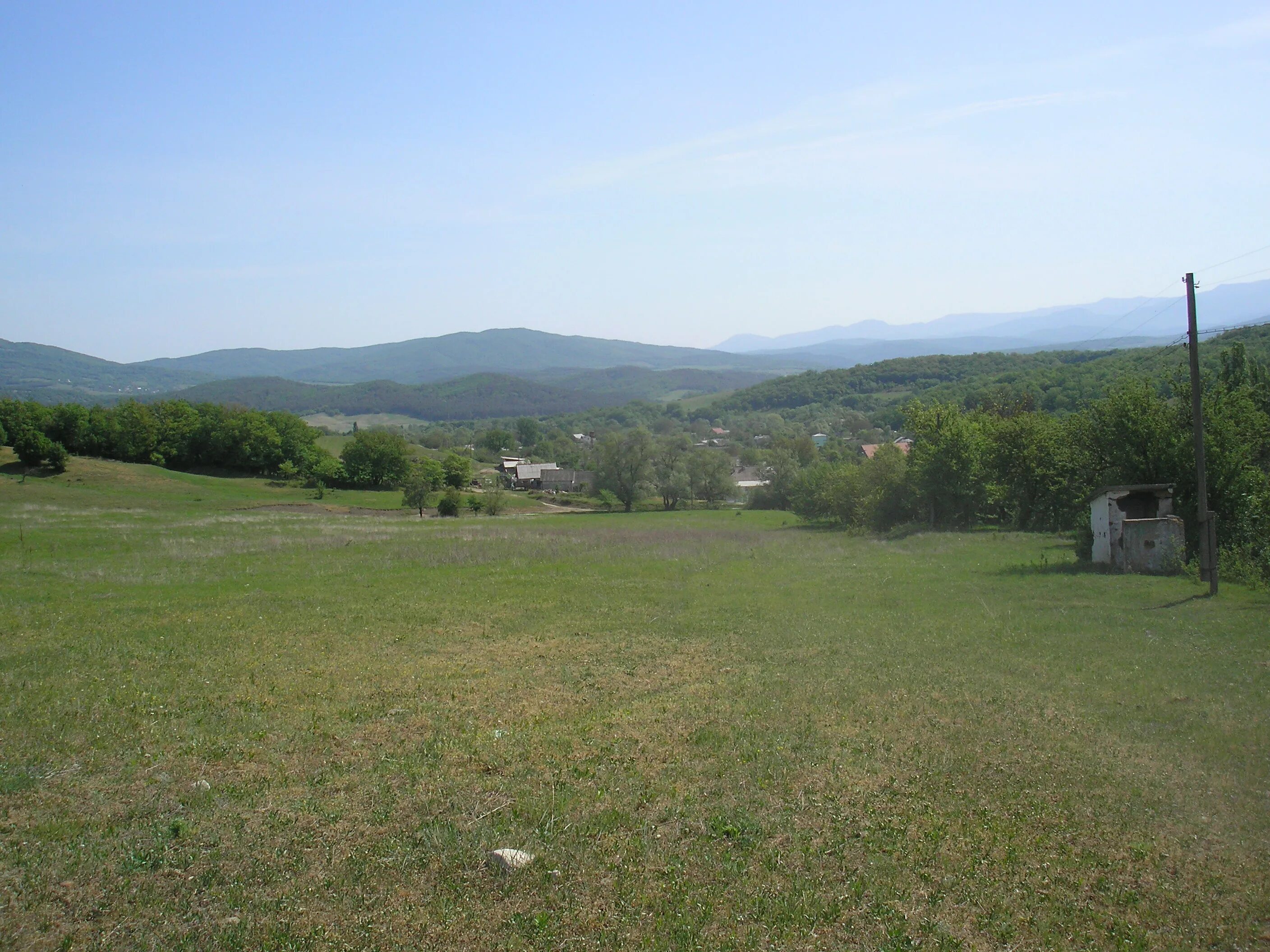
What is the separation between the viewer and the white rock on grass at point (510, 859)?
7219 millimetres

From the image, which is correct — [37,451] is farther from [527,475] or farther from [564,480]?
[527,475]

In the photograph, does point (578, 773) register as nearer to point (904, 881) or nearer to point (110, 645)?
point (904, 881)

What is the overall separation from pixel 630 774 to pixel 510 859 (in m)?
2.47

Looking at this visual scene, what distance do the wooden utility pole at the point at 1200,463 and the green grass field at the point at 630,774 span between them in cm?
109

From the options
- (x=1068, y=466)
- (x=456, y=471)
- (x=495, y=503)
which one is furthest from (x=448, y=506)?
(x=1068, y=466)

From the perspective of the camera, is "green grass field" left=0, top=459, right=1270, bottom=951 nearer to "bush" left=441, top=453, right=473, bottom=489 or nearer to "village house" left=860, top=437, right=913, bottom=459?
"village house" left=860, top=437, right=913, bottom=459

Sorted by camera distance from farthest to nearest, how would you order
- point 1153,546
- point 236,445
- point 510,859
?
point 236,445
point 1153,546
point 510,859

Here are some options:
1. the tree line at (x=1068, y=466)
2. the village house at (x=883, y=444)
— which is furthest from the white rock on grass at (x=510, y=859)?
the village house at (x=883, y=444)

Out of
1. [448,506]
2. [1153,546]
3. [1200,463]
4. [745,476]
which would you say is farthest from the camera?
[745,476]

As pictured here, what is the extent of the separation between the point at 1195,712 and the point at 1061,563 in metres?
18.6

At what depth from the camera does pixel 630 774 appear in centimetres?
952

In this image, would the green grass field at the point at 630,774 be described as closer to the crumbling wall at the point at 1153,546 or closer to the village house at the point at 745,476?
the crumbling wall at the point at 1153,546

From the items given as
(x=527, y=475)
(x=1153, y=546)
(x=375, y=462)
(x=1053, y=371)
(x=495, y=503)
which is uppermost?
(x=1053, y=371)

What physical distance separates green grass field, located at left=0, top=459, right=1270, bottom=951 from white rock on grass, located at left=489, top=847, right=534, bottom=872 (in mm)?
145
